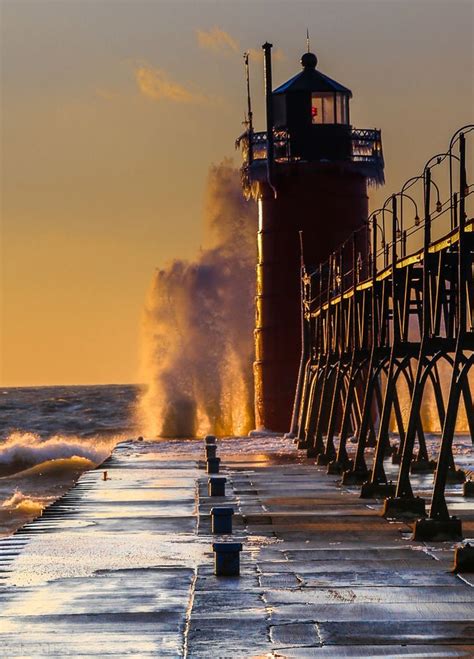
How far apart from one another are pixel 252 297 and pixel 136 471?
90.8ft

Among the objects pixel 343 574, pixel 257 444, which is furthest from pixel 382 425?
pixel 257 444

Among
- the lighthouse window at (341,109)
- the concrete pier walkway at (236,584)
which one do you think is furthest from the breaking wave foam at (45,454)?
the concrete pier walkway at (236,584)

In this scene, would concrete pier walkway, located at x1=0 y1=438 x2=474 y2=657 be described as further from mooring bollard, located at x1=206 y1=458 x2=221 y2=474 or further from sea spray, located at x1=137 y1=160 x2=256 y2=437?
sea spray, located at x1=137 y1=160 x2=256 y2=437

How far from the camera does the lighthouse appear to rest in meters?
50.2

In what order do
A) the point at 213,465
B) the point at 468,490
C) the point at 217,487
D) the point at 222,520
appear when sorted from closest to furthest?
the point at 222,520, the point at 468,490, the point at 217,487, the point at 213,465

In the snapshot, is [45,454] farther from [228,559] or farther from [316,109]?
[228,559]

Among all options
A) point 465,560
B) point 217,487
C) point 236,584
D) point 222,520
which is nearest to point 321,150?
point 217,487

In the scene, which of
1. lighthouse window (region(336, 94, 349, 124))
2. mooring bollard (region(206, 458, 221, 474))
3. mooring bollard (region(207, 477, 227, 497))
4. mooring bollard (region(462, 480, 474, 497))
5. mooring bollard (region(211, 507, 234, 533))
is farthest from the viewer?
lighthouse window (region(336, 94, 349, 124))

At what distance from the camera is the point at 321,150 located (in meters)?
50.4

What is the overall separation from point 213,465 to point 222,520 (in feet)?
40.3

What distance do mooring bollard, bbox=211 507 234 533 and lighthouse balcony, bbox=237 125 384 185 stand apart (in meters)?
30.9

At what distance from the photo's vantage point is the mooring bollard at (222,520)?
20.0m

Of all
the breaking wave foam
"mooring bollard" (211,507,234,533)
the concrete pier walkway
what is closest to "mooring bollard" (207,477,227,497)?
the concrete pier walkway

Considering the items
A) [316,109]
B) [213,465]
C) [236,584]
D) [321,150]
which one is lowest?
[236,584]
